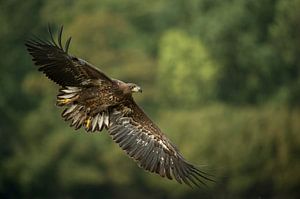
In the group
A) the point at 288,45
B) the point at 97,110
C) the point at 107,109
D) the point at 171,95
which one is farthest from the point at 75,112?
the point at 171,95

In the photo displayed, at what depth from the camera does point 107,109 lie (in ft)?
42.2

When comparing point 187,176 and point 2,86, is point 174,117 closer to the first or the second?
point 2,86

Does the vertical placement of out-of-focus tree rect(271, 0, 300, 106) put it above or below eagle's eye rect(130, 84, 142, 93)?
above

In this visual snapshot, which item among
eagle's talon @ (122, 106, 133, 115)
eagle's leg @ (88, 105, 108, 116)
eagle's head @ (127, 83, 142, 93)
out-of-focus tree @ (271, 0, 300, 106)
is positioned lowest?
eagle's leg @ (88, 105, 108, 116)

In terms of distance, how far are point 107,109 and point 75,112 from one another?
617 millimetres

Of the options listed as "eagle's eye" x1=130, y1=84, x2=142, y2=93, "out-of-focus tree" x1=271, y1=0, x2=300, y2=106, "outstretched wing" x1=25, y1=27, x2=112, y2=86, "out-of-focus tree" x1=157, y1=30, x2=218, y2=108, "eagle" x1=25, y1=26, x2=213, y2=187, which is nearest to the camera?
"outstretched wing" x1=25, y1=27, x2=112, y2=86

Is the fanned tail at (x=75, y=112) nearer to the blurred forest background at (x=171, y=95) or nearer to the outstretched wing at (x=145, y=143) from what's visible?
the outstretched wing at (x=145, y=143)

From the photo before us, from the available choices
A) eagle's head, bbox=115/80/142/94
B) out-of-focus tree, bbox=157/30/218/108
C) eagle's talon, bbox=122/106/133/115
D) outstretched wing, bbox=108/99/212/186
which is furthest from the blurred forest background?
eagle's head, bbox=115/80/142/94

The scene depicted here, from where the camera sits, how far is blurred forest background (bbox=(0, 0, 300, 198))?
39281mm

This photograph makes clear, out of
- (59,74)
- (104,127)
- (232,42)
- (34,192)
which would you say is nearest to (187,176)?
(104,127)

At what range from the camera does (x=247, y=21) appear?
1719 inches

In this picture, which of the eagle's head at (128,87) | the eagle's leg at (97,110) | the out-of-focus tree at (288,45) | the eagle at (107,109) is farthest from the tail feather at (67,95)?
the out-of-focus tree at (288,45)

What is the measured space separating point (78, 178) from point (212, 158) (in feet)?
22.7

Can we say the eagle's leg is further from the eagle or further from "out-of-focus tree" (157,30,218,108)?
"out-of-focus tree" (157,30,218,108)
